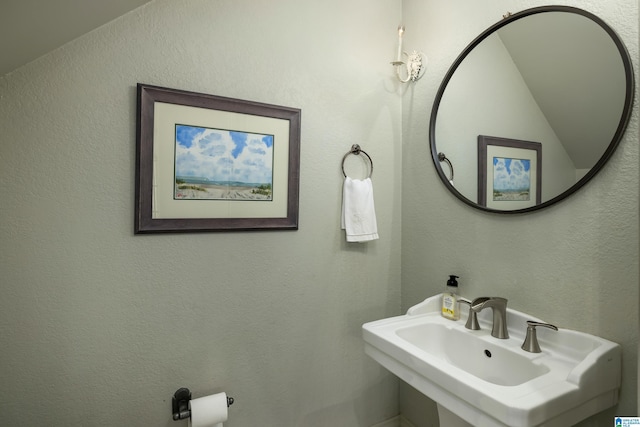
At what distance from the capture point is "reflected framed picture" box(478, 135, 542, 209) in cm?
119

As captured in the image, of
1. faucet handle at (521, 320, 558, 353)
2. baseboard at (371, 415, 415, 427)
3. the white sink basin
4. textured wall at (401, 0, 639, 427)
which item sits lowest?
baseboard at (371, 415, 415, 427)

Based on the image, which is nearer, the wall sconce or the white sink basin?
the white sink basin

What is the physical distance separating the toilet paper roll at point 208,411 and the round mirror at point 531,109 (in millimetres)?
1319

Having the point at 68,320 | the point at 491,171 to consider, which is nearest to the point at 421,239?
the point at 491,171

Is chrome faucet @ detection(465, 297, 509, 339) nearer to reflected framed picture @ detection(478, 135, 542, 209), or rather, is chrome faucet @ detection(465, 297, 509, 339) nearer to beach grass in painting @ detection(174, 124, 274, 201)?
reflected framed picture @ detection(478, 135, 542, 209)

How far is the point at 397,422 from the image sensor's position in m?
1.80

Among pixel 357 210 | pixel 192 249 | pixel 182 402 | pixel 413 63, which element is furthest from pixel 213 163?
pixel 413 63

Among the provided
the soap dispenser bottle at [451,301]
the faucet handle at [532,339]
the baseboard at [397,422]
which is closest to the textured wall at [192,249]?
Result: the baseboard at [397,422]

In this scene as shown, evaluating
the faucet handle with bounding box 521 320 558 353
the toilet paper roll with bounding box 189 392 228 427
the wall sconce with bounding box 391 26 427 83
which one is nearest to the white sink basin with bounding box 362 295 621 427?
the faucet handle with bounding box 521 320 558 353

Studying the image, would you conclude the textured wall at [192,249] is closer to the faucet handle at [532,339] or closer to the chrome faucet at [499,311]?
the chrome faucet at [499,311]

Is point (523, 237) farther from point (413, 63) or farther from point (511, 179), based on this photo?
point (413, 63)

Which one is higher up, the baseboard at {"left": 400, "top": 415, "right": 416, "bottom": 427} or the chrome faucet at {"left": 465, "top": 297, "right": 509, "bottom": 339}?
the chrome faucet at {"left": 465, "top": 297, "right": 509, "bottom": 339}

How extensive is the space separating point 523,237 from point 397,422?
1.28 meters

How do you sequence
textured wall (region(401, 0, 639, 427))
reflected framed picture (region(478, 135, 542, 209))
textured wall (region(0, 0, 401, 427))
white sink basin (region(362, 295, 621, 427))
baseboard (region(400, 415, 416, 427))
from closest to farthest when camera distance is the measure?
white sink basin (region(362, 295, 621, 427))
textured wall (region(401, 0, 639, 427))
textured wall (region(0, 0, 401, 427))
reflected framed picture (region(478, 135, 542, 209))
baseboard (region(400, 415, 416, 427))
